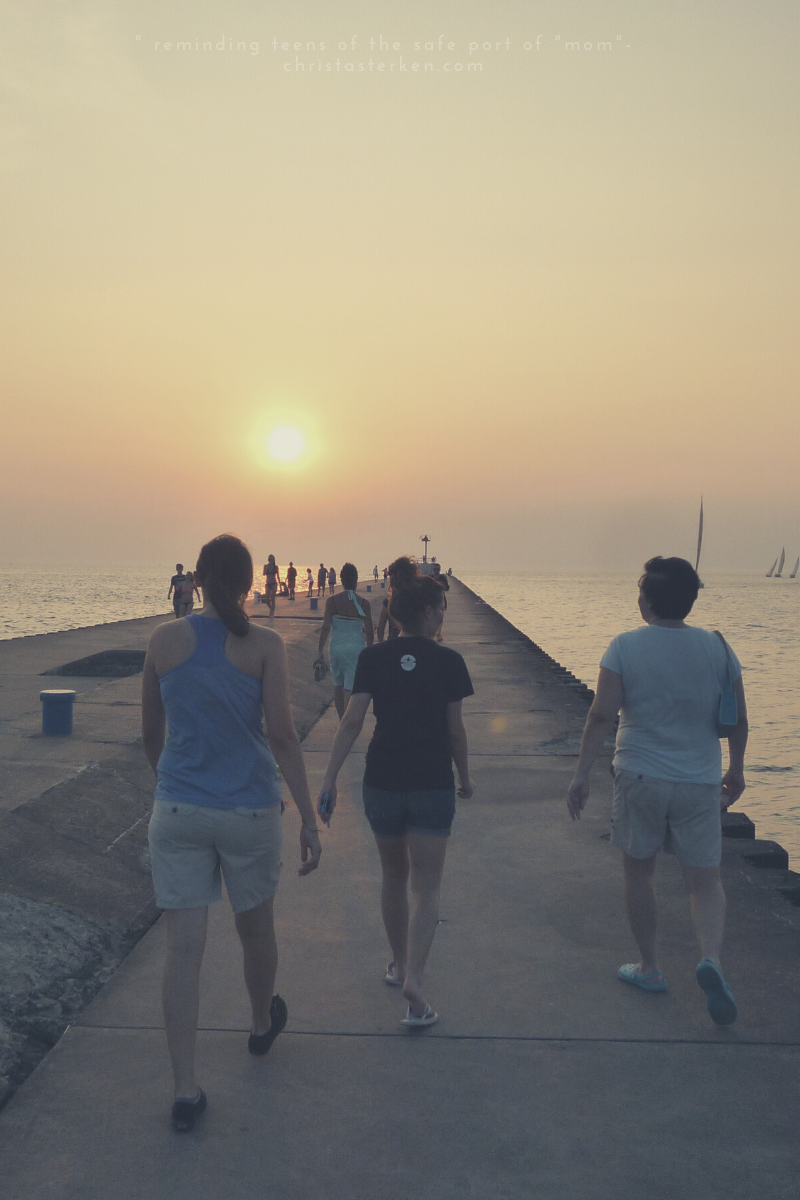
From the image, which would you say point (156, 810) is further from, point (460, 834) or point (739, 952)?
point (460, 834)

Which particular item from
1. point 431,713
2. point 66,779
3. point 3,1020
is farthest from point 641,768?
point 66,779

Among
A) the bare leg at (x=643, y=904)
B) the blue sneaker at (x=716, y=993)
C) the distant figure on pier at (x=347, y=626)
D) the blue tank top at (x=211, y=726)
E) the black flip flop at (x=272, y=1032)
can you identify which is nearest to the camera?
the blue tank top at (x=211, y=726)

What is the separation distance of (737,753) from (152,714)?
2575 mm

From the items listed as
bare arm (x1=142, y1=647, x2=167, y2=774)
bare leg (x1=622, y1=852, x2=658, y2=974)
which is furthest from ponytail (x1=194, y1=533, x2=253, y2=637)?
bare leg (x1=622, y1=852, x2=658, y2=974)

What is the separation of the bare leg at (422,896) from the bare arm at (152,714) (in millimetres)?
1198

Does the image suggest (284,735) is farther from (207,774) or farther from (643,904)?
(643,904)

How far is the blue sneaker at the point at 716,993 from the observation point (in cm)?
400

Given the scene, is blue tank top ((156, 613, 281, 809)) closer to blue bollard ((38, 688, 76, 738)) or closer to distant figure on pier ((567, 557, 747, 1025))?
distant figure on pier ((567, 557, 747, 1025))

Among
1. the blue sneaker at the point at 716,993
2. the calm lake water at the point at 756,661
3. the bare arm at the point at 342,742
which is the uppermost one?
the bare arm at the point at 342,742

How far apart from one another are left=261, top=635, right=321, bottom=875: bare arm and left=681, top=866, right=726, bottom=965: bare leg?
173 centimetres

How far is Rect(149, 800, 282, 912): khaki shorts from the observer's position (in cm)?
345

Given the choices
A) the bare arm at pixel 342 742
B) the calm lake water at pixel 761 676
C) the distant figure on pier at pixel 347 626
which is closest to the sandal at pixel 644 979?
the bare arm at pixel 342 742

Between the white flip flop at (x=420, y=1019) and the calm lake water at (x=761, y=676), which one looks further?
the calm lake water at (x=761, y=676)

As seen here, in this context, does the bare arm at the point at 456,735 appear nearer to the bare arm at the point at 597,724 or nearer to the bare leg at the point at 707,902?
the bare arm at the point at 597,724
